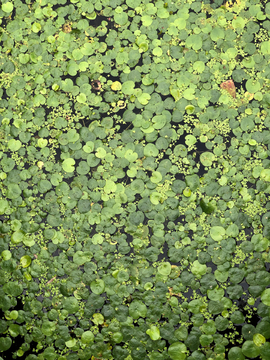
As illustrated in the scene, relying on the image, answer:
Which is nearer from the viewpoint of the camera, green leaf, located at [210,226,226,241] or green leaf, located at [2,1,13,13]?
green leaf, located at [210,226,226,241]

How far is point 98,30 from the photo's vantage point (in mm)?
1936

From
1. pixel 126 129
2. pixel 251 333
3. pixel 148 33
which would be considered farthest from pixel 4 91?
pixel 251 333

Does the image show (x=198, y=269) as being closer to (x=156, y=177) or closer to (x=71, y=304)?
(x=156, y=177)

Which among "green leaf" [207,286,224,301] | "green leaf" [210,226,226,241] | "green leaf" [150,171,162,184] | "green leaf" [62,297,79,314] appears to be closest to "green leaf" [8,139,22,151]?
"green leaf" [150,171,162,184]

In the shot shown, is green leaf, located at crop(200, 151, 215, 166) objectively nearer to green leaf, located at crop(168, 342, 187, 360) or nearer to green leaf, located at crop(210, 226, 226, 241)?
green leaf, located at crop(210, 226, 226, 241)

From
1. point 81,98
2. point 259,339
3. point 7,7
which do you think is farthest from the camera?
point 7,7

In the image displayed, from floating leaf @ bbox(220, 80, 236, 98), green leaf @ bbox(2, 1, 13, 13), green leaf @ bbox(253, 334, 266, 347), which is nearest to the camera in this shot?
green leaf @ bbox(253, 334, 266, 347)

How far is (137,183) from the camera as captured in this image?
1811 millimetres

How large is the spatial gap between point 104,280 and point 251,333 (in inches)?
36.7

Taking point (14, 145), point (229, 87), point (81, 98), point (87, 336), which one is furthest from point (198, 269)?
point (14, 145)

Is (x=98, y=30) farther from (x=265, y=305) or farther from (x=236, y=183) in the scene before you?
(x=265, y=305)

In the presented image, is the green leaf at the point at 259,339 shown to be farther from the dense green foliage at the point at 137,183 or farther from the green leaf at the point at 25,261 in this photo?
the green leaf at the point at 25,261

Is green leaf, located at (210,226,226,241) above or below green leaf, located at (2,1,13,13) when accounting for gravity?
below

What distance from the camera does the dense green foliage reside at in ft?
5.91
